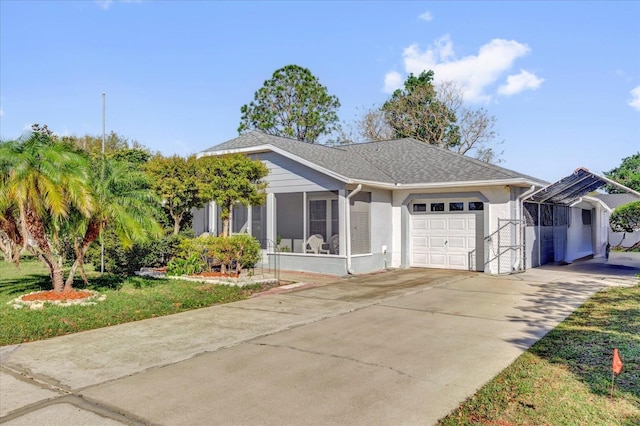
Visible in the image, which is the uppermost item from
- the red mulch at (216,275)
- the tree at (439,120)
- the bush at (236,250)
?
the tree at (439,120)

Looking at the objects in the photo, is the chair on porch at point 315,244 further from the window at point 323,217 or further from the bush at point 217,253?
the bush at point 217,253

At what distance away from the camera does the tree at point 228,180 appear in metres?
12.6

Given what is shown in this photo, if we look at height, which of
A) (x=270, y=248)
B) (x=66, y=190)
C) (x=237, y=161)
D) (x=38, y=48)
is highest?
(x=38, y=48)

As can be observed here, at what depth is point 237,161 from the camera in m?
12.8

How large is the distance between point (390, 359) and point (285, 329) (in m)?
2.19

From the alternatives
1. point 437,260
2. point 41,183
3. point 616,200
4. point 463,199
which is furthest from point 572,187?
point 616,200

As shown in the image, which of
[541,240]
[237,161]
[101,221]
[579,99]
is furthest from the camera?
[579,99]

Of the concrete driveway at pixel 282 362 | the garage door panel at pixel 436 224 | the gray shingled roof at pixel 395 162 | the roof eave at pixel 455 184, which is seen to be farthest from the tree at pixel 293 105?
the concrete driveway at pixel 282 362

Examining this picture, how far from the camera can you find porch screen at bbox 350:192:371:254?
46.5 ft

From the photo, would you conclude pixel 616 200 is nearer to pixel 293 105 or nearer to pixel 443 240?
pixel 293 105

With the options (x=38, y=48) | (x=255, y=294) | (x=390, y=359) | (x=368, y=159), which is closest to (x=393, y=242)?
(x=368, y=159)

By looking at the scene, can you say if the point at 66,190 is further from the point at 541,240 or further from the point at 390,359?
the point at 541,240

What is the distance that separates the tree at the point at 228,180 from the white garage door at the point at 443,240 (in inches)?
240

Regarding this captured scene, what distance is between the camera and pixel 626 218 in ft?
87.5
